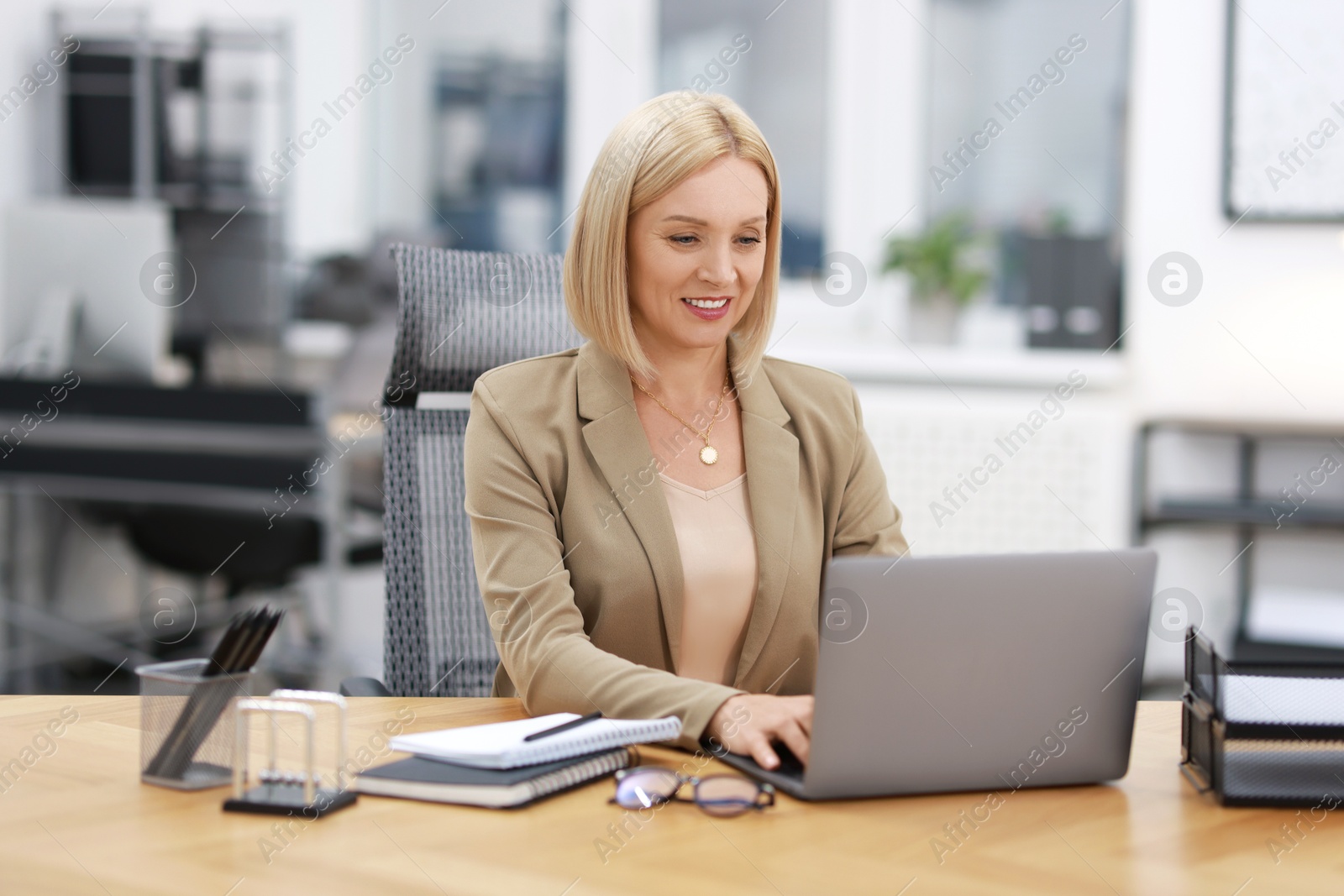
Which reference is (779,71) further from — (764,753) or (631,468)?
(764,753)

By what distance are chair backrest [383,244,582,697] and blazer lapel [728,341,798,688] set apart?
310 millimetres

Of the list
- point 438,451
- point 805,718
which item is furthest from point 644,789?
point 438,451

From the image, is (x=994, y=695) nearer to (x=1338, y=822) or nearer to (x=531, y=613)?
(x=1338, y=822)

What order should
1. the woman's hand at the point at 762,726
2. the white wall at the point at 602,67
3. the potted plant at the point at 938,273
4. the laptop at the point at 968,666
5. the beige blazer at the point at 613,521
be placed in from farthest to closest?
1. the white wall at the point at 602,67
2. the potted plant at the point at 938,273
3. the beige blazer at the point at 613,521
4. the woman's hand at the point at 762,726
5. the laptop at the point at 968,666

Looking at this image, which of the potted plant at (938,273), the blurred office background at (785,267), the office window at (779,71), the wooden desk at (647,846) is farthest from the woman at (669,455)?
the office window at (779,71)

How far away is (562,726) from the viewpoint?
1.06m

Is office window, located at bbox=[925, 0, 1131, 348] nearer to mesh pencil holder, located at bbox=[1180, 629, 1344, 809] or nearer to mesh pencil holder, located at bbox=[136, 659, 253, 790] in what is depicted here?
mesh pencil holder, located at bbox=[1180, 629, 1344, 809]

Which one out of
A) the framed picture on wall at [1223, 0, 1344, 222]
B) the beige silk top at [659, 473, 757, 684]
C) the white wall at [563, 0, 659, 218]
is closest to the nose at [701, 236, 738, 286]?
the beige silk top at [659, 473, 757, 684]

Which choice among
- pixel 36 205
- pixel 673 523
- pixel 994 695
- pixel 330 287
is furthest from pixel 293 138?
pixel 994 695

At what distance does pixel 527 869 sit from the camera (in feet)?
2.79

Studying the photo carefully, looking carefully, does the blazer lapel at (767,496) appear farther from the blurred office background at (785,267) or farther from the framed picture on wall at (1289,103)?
the framed picture on wall at (1289,103)

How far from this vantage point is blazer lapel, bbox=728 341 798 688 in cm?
142

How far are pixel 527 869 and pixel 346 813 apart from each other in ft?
0.61

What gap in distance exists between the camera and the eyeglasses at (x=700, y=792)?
96 centimetres
